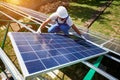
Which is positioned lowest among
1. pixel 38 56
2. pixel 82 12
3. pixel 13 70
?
pixel 82 12

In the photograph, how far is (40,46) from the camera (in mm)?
4848

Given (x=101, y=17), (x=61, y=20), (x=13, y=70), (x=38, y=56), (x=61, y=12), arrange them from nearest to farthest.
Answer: (x=13, y=70) < (x=38, y=56) < (x=61, y=12) < (x=61, y=20) < (x=101, y=17)

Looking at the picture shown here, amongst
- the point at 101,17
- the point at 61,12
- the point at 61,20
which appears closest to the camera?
the point at 61,12

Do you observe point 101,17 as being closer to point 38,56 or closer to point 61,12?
point 61,12

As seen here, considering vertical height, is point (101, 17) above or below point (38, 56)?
A: below

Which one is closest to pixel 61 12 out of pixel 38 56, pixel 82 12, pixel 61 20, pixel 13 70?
pixel 61 20

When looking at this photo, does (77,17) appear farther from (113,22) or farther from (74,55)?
(74,55)

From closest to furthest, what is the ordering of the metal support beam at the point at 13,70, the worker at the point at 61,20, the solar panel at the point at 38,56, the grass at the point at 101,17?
the solar panel at the point at 38,56
the metal support beam at the point at 13,70
the worker at the point at 61,20
the grass at the point at 101,17

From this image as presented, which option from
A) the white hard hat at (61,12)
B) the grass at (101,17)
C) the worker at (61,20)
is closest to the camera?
the white hard hat at (61,12)

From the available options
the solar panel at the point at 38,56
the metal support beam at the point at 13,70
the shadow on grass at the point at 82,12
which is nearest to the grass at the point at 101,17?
the shadow on grass at the point at 82,12

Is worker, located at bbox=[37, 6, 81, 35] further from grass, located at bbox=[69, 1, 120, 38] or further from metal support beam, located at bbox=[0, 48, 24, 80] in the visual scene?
grass, located at bbox=[69, 1, 120, 38]

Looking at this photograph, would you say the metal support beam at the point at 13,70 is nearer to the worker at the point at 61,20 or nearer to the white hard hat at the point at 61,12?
the worker at the point at 61,20

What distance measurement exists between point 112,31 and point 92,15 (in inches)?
164

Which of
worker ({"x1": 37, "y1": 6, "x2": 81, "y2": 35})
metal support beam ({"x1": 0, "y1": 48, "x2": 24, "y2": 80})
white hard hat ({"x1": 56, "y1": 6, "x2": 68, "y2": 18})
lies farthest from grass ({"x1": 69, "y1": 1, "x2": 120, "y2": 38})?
metal support beam ({"x1": 0, "y1": 48, "x2": 24, "y2": 80})
